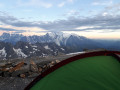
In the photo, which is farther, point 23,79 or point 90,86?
point 23,79

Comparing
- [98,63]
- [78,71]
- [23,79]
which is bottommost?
[23,79]

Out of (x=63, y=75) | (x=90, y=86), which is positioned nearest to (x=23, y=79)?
(x=63, y=75)

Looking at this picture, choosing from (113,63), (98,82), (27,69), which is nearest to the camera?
(98,82)

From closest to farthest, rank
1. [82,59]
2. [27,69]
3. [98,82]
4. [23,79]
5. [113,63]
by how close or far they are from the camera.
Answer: [98,82] < [113,63] < [82,59] < [23,79] < [27,69]

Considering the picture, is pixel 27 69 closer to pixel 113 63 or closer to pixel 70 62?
pixel 70 62

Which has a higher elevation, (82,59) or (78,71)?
(82,59)

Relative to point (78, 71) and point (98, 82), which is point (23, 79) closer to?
point (78, 71)
